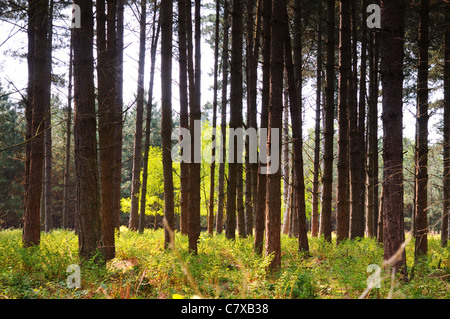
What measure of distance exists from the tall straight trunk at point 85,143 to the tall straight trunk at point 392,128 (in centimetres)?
549

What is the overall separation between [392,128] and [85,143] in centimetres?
577

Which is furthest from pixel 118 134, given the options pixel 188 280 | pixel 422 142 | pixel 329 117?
pixel 422 142

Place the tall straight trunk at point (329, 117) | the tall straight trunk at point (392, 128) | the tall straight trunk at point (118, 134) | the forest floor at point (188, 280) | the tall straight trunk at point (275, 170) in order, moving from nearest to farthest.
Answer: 1. the forest floor at point (188, 280)
2. the tall straight trunk at point (392, 128)
3. the tall straight trunk at point (275, 170)
4. the tall straight trunk at point (329, 117)
5. the tall straight trunk at point (118, 134)

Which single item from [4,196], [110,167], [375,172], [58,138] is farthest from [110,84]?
[4,196]

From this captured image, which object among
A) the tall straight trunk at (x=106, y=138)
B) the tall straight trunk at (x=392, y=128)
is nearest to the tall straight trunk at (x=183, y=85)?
the tall straight trunk at (x=106, y=138)

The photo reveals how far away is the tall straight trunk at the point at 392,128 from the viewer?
647 cm

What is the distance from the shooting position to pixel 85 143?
6.72 m

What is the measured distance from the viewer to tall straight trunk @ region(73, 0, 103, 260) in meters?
6.71

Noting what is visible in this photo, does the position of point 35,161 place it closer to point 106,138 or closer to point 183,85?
point 106,138

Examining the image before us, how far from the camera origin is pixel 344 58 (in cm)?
1188

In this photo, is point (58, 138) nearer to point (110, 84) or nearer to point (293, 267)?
point (110, 84)

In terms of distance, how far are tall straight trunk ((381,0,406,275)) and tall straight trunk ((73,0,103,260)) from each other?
18.0 feet

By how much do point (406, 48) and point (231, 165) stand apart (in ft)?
38.9

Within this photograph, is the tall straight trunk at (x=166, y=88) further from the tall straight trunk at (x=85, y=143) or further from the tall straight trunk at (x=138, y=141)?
the tall straight trunk at (x=138, y=141)
